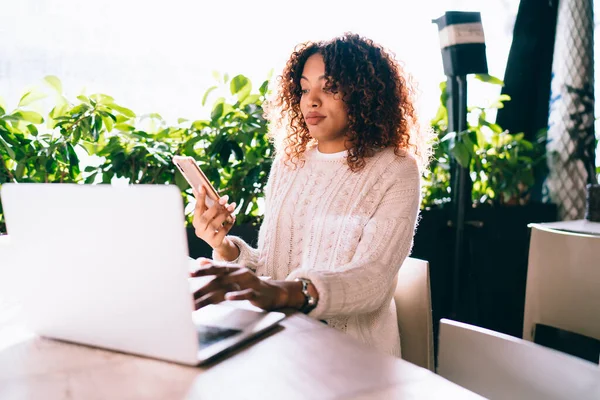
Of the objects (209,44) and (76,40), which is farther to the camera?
(209,44)

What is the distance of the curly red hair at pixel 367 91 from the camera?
1507 millimetres

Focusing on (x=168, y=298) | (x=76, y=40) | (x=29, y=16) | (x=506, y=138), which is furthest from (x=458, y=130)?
(x=168, y=298)

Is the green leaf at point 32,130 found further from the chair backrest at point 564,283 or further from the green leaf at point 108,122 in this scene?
the chair backrest at point 564,283

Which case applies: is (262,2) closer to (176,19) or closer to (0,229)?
(176,19)

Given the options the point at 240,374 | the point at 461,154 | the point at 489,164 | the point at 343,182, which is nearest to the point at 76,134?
the point at 343,182

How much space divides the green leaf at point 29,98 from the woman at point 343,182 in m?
0.76

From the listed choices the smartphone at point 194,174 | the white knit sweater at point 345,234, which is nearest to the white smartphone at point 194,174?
the smartphone at point 194,174

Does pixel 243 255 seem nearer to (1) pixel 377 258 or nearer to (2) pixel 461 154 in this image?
(1) pixel 377 258

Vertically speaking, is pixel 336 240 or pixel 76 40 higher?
pixel 76 40

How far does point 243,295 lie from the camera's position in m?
0.86

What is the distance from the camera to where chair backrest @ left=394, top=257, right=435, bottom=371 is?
53.7 inches

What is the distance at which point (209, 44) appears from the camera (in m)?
2.41

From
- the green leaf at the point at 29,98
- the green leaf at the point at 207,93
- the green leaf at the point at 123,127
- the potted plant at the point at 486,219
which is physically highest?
the green leaf at the point at 207,93

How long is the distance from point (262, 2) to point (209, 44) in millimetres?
362
